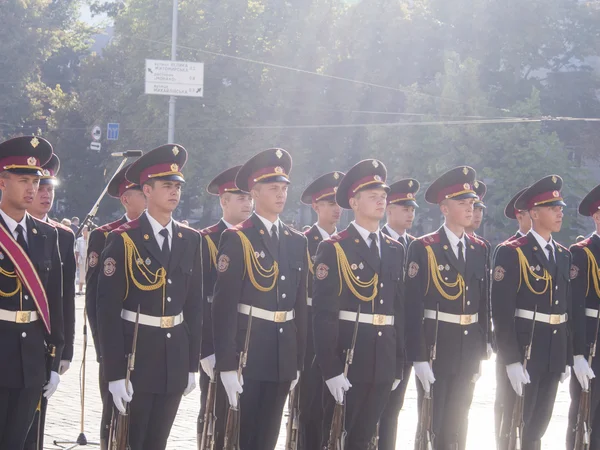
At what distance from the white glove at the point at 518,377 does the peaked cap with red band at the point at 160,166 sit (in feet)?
9.43

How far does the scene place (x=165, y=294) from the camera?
21.3 feet

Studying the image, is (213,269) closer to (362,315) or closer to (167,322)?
(362,315)

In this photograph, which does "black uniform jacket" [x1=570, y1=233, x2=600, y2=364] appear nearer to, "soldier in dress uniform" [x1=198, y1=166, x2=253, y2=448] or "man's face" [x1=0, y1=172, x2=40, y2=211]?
"soldier in dress uniform" [x1=198, y1=166, x2=253, y2=448]

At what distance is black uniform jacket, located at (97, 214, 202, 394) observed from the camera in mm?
6359

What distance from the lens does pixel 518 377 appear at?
304 inches

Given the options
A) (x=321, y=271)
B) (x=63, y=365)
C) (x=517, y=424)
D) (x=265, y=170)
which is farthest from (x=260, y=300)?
(x=517, y=424)

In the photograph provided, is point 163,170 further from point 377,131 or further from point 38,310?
point 377,131

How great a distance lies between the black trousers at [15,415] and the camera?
598cm

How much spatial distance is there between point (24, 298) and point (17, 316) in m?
0.11

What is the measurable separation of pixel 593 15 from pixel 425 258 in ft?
123

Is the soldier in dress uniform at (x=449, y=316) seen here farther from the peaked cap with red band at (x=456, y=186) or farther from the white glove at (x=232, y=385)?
the white glove at (x=232, y=385)

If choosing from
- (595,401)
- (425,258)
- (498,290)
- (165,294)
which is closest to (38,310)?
(165,294)

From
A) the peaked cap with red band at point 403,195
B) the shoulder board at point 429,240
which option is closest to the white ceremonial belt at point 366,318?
the shoulder board at point 429,240

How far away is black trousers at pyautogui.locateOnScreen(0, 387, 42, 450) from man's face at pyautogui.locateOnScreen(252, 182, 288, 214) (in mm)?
1990
